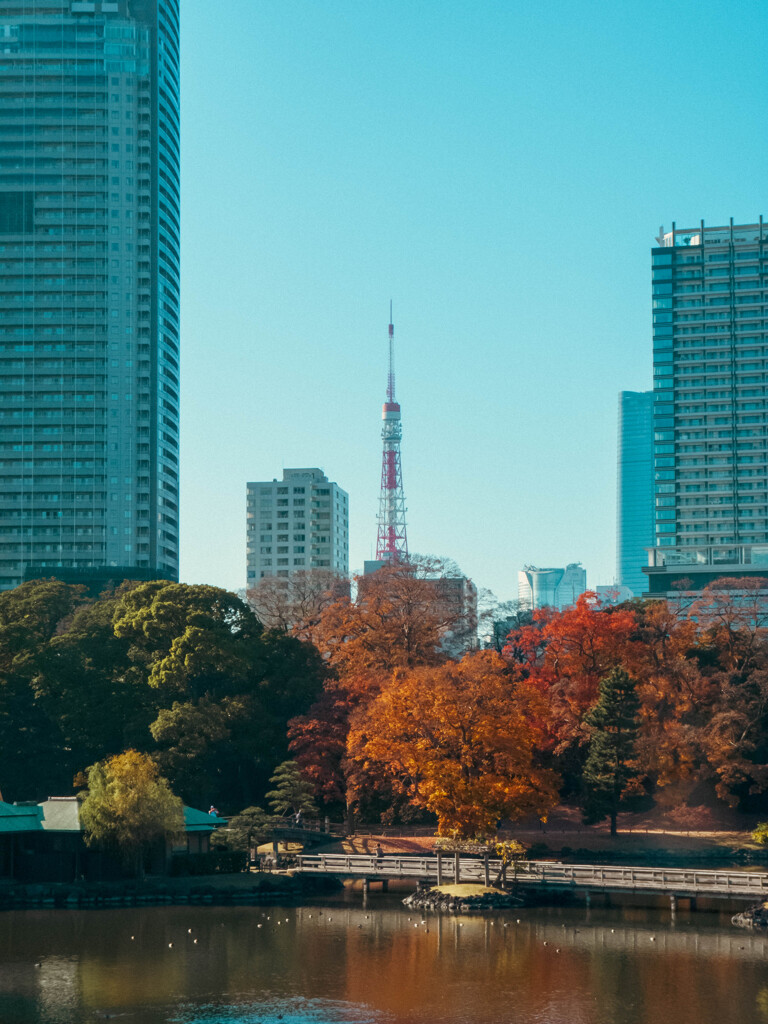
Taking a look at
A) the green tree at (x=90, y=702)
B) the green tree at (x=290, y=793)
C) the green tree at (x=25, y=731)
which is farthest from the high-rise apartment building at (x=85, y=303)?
the green tree at (x=290, y=793)

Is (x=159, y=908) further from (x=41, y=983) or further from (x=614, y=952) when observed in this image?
(x=614, y=952)

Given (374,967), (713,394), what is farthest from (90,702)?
(713,394)

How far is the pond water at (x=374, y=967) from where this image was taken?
38.1 meters

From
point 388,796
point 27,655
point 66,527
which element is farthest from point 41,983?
point 66,527

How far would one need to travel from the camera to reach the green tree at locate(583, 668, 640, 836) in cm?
6931

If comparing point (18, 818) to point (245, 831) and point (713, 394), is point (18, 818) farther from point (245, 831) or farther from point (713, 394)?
point (713, 394)

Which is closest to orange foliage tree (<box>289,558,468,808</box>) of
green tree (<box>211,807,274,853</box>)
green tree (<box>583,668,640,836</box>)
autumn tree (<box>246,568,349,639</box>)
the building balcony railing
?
autumn tree (<box>246,568,349,639</box>)

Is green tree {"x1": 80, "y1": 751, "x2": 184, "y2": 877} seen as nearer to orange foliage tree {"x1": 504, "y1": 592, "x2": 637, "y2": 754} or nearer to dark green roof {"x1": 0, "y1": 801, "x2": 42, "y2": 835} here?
dark green roof {"x1": 0, "y1": 801, "x2": 42, "y2": 835}

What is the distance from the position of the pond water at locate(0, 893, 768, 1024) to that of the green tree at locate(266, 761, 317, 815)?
12767 millimetres

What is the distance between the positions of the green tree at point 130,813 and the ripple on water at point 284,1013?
20.4m

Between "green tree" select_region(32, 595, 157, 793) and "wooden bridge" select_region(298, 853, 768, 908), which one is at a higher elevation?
"green tree" select_region(32, 595, 157, 793)

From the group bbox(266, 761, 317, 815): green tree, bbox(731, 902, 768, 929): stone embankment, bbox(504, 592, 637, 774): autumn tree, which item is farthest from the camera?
bbox(504, 592, 637, 774): autumn tree

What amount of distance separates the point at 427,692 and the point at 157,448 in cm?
9454

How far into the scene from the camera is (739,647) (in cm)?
8019
